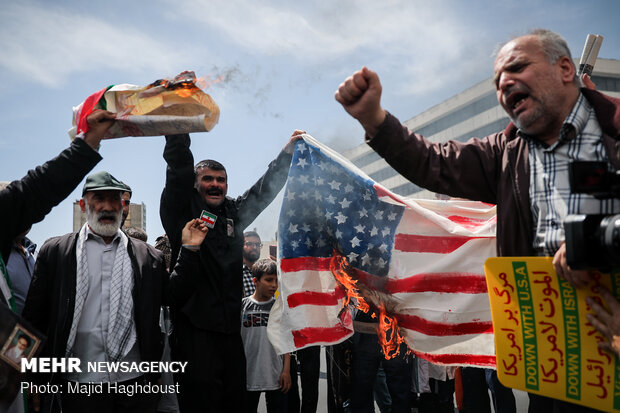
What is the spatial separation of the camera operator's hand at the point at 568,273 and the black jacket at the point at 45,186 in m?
2.22

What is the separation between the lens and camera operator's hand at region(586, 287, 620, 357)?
184cm

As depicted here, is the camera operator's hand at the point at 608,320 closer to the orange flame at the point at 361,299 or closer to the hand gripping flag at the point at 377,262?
the hand gripping flag at the point at 377,262

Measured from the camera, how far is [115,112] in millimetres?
2986

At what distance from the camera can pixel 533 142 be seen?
87.5 inches

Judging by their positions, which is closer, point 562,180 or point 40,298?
point 562,180

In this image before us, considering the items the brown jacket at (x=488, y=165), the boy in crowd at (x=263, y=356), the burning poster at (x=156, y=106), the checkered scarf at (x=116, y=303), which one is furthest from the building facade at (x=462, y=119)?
the brown jacket at (x=488, y=165)

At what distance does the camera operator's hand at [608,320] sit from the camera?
6.05 feet

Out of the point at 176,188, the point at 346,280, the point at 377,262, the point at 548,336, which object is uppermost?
the point at 176,188

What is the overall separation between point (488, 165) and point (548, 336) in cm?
75

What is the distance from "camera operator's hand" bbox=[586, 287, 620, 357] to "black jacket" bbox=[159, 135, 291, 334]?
2660 millimetres

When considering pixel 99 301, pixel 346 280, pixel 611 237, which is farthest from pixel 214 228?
pixel 611 237

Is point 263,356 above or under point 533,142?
under

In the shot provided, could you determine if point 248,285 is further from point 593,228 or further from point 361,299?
point 593,228

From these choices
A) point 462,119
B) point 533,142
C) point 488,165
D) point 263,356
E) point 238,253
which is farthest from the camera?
point 462,119
